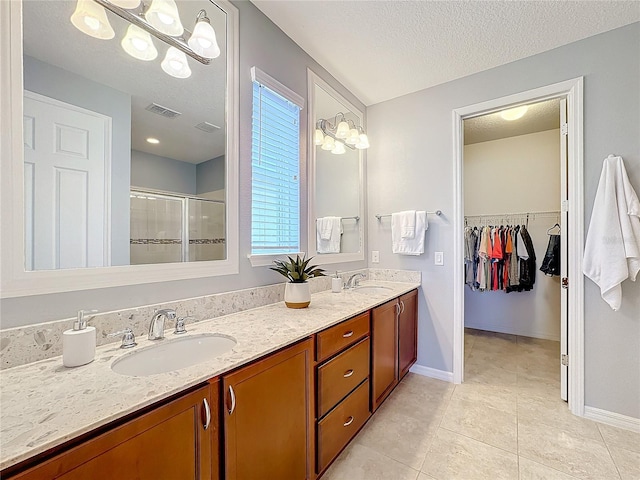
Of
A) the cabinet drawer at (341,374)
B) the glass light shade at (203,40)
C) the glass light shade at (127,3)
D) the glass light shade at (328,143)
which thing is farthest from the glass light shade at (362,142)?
the glass light shade at (127,3)

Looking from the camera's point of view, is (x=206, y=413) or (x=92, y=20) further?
(x=92, y=20)

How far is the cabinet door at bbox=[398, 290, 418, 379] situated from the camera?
2258 millimetres

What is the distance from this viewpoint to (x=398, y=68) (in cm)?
232

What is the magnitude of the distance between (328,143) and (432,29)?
40.6 inches

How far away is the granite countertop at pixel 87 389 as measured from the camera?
593 millimetres

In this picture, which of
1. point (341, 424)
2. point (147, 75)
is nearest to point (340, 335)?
point (341, 424)

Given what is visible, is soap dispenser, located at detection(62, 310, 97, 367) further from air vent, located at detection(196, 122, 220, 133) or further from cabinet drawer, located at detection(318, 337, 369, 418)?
air vent, located at detection(196, 122, 220, 133)

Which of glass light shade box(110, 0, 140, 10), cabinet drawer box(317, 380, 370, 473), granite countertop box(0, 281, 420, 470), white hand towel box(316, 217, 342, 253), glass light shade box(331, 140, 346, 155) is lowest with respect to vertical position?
cabinet drawer box(317, 380, 370, 473)

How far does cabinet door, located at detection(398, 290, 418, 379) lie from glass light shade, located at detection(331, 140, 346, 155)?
1356 mm

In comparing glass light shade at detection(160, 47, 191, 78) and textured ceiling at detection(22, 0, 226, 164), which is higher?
glass light shade at detection(160, 47, 191, 78)

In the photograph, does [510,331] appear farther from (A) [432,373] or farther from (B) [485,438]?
(B) [485,438]

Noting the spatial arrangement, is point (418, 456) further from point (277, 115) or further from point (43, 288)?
point (277, 115)

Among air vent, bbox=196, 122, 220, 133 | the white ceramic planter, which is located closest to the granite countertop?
the white ceramic planter

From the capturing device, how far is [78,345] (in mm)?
918
